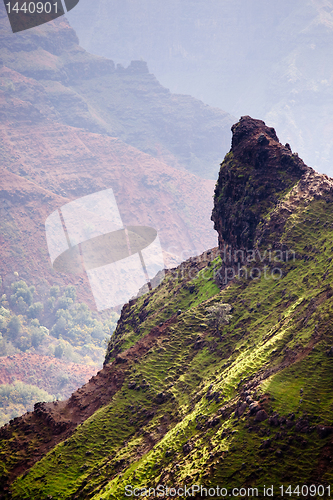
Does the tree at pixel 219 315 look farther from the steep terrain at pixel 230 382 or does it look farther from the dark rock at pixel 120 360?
the dark rock at pixel 120 360

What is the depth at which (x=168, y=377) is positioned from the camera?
56312 mm

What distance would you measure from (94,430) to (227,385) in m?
16.2

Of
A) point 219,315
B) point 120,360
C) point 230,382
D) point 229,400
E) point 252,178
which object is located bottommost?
point 229,400

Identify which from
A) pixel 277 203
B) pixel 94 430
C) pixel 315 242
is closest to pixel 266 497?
pixel 94 430

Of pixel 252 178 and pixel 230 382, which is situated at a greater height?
pixel 252 178

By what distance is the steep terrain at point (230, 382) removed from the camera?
3700 centimetres

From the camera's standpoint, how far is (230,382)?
4681 centimetres

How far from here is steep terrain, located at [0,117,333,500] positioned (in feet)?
121

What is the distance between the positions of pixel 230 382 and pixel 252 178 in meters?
34.5

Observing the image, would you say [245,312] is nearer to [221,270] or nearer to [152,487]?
[221,270]

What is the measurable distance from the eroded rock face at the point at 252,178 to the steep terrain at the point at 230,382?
221 millimetres

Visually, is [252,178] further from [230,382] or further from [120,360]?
[230,382]

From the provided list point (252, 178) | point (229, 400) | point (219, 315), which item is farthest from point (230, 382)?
point (252, 178)

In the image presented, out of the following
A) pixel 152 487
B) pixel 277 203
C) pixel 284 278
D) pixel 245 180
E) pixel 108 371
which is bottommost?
pixel 152 487
